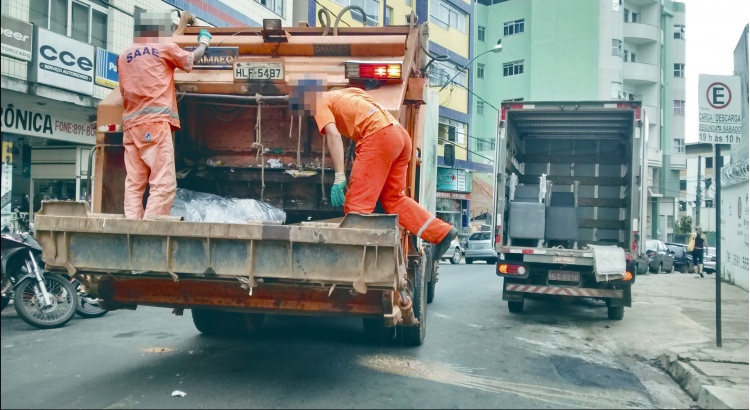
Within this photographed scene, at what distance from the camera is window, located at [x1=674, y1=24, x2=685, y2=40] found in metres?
40.2

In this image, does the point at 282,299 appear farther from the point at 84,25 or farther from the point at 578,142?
the point at 84,25

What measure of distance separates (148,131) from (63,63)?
26.3ft

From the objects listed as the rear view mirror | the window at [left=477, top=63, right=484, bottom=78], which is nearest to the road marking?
the rear view mirror

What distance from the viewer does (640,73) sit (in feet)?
119

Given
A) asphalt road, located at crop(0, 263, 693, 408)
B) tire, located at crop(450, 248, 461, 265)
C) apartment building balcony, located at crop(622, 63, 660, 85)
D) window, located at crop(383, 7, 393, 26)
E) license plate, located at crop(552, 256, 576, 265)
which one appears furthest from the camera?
apartment building balcony, located at crop(622, 63, 660, 85)

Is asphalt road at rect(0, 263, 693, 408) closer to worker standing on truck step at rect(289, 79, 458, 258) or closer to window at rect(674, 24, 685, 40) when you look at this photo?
worker standing on truck step at rect(289, 79, 458, 258)

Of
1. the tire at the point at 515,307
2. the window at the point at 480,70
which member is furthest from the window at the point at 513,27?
the tire at the point at 515,307

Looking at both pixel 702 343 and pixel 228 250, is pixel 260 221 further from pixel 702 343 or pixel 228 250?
pixel 702 343

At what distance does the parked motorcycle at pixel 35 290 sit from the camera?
20.5ft

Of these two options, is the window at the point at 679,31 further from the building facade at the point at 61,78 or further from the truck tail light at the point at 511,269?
the truck tail light at the point at 511,269

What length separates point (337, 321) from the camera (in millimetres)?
7184

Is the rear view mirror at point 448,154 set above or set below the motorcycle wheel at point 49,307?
above

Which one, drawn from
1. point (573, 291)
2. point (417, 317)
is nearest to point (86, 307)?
point (417, 317)

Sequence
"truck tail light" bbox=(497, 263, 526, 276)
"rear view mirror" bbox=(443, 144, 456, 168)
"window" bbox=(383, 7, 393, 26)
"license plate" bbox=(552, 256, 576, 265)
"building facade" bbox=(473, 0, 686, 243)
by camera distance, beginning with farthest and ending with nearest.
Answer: "building facade" bbox=(473, 0, 686, 243)
"window" bbox=(383, 7, 393, 26)
"truck tail light" bbox=(497, 263, 526, 276)
"license plate" bbox=(552, 256, 576, 265)
"rear view mirror" bbox=(443, 144, 456, 168)
